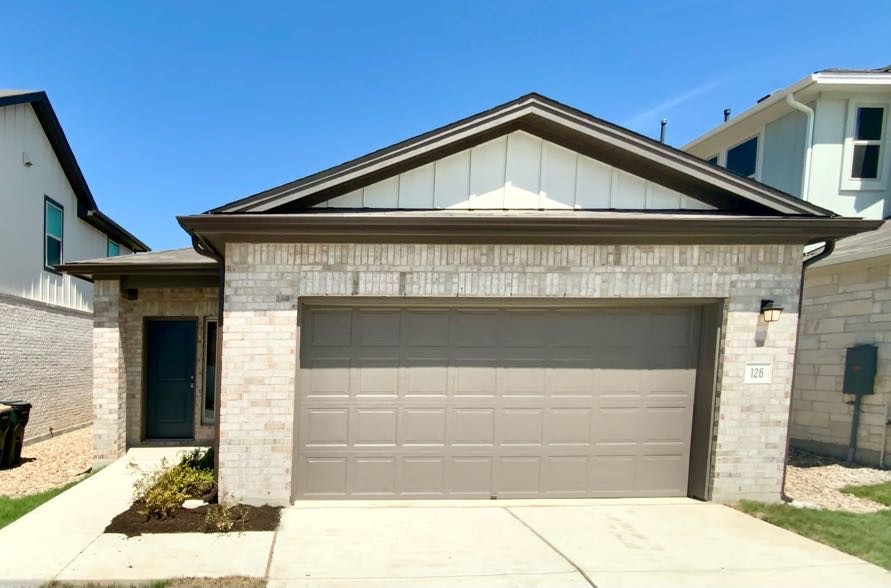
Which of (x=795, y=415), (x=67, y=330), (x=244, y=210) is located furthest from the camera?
(x=67, y=330)

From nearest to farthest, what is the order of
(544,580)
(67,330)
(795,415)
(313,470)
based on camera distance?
1. (544,580)
2. (313,470)
3. (795,415)
4. (67,330)

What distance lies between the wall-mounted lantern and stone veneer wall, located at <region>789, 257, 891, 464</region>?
11.1 ft

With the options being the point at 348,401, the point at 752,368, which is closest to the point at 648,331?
the point at 752,368

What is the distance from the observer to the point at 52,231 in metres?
10.2

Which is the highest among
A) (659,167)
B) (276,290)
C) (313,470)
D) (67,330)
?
(659,167)

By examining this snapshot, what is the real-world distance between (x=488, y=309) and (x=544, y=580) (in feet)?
8.97

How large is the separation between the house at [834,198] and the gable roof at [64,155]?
1548 centimetres

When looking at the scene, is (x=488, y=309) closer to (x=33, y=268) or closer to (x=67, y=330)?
(x=33, y=268)

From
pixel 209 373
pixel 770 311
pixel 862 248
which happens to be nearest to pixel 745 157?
pixel 862 248

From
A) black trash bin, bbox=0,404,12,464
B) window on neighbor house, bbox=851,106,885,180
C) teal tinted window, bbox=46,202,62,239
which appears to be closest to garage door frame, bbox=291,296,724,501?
black trash bin, bbox=0,404,12,464

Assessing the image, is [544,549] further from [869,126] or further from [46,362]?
[869,126]

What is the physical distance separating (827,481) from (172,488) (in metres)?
8.45

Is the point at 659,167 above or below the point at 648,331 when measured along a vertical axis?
above

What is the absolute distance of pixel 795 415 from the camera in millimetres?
7918
